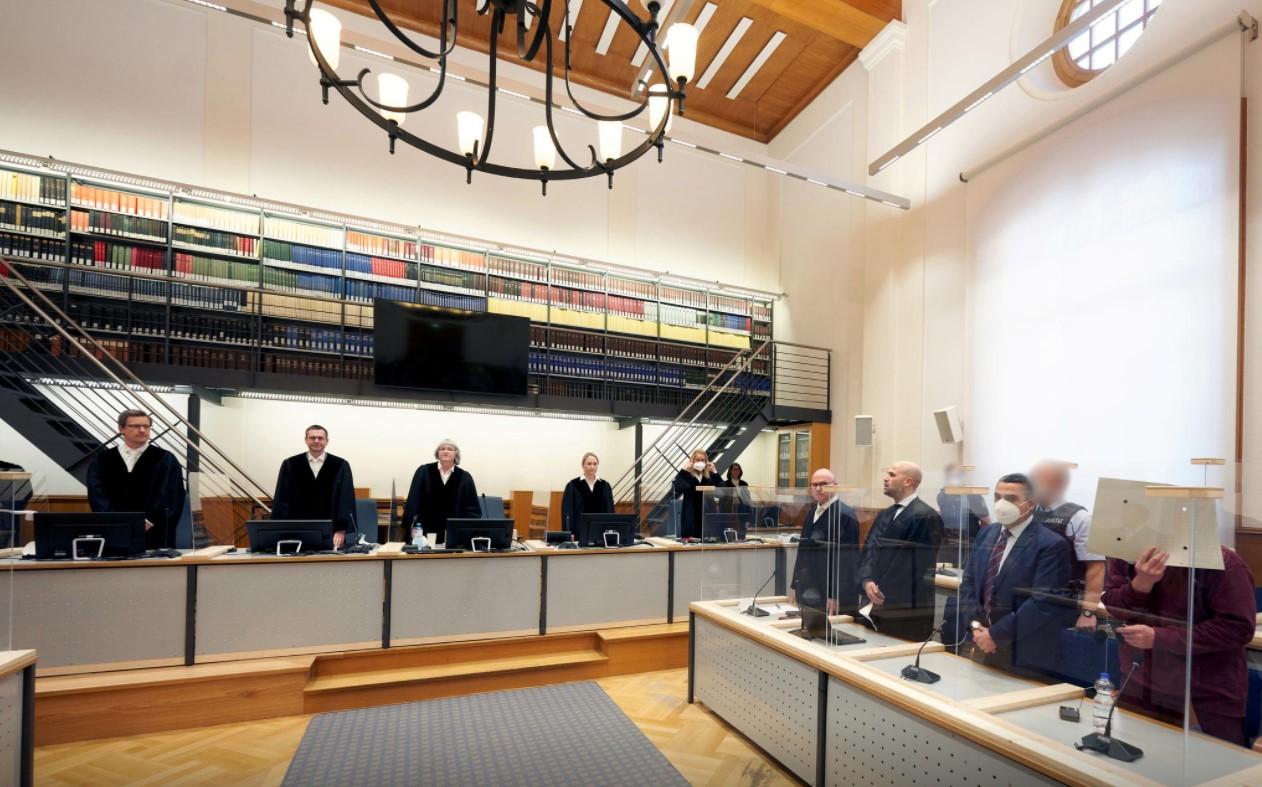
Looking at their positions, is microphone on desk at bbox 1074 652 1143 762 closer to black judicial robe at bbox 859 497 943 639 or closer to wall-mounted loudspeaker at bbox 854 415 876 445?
black judicial robe at bbox 859 497 943 639

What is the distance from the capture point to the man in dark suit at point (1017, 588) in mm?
1854

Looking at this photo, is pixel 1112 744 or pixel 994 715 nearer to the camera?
pixel 1112 744

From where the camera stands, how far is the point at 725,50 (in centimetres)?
782

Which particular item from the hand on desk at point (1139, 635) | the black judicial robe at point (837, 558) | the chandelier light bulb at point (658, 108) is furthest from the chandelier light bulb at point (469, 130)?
the hand on desk at point (1139, 635)

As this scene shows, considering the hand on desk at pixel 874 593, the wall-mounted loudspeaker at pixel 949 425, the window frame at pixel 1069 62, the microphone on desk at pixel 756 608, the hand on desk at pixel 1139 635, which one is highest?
the window frame at pixel 1069 62

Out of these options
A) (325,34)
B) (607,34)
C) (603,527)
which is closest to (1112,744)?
(603,527)

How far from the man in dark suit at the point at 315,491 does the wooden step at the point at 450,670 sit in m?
0.95

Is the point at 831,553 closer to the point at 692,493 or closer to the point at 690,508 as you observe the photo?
the point at 690,508

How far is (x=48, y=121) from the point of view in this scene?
5969 millimetres

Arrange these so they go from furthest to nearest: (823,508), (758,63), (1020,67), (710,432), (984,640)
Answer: (710,432) → (758,63) → (1020,67) → (823,508) → (984,640)

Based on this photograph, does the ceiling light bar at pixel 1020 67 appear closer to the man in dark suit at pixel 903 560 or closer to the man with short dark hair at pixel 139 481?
the man in dark suit at pixel 903 560

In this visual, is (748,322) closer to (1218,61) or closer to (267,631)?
(1218,61)

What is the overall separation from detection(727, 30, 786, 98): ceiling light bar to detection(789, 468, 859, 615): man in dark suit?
21.6 feet

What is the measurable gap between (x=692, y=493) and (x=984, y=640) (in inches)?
132
